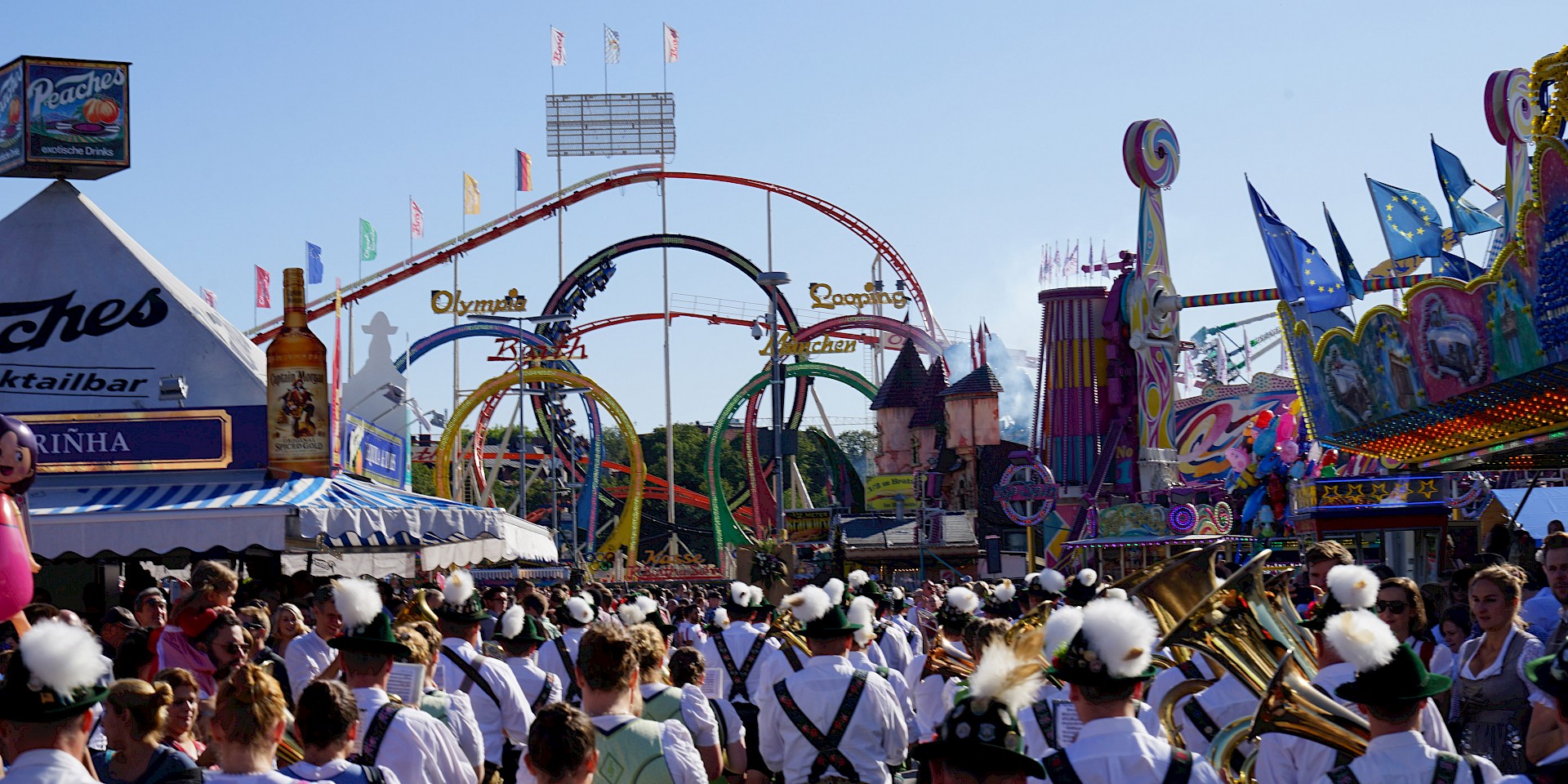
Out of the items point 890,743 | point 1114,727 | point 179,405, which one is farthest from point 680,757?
point 179,405

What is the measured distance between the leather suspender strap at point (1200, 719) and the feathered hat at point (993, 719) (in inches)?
96.6

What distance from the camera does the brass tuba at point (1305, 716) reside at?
441 centimetres

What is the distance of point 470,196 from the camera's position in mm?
56094

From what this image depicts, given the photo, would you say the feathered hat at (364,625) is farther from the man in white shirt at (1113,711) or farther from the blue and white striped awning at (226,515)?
the blue and white striped awning at (226,515)

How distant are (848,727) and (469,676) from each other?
163 cm

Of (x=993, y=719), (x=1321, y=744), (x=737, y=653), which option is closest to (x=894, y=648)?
(x=737, y=653)

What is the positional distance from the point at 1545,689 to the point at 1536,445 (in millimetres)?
14648

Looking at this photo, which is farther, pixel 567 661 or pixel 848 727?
pixel 567 661

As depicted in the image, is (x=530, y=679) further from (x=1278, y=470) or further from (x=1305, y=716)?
(x=1278, y=470)

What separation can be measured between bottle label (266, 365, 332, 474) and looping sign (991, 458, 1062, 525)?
21260 mm

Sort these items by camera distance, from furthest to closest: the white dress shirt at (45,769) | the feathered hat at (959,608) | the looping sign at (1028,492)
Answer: the looping sign at (1028,492) < the feathered hat at (959,608) < the white dress shirt at (45,769)

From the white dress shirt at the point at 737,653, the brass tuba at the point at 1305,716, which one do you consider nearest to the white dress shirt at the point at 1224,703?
the brass tuba at the point at 1305,716

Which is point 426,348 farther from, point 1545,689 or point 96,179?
point 1545,689

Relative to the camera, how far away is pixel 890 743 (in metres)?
7.19
